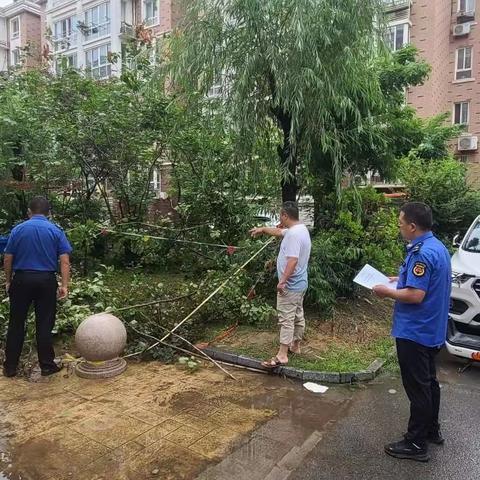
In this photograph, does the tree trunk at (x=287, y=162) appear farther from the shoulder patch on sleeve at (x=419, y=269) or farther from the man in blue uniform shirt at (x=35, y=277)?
the shoulder patch on sleeve at (x=419, y=269)

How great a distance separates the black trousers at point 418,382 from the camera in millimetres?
3646

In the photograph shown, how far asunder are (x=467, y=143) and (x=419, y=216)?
76.3ft

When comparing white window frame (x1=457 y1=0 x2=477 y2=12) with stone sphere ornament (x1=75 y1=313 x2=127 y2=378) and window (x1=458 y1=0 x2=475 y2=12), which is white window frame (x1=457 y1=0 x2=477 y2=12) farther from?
stone sphere ornament (x1=75 y1=313 x2=127 y2=378)

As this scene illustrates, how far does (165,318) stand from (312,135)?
3466mm

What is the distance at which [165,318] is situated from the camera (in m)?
6.42

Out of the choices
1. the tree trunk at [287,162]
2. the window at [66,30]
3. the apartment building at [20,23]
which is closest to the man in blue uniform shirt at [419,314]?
the tree trunk at [287,162]

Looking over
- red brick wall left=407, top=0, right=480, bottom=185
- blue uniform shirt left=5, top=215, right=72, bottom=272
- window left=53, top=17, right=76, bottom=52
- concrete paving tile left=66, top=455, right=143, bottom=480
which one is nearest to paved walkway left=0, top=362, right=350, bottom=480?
concrete paving tile left=66, top=455, right=143, bottom=480

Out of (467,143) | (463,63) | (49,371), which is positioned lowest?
(49,371)

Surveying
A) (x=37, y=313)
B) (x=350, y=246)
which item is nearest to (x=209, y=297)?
(x=37, y=313)

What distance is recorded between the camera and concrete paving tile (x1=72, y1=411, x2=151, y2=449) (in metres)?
3.90

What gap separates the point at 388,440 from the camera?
13.1 feet

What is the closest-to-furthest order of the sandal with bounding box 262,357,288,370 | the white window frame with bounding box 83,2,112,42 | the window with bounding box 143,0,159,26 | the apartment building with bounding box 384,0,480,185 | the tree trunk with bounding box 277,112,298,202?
the sandal with bounding box 262,357,288,370 → the tree trunk with bounding box 277,112,298,202 → the apartment building with bounding box 384,0,480,185 → the window with bounding box 143,0,159,26 → the white window frame with bounding box 83,2,112,42

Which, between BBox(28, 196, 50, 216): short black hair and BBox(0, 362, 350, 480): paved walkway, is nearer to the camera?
BBox(0, 362, 350, 480): paved walkway

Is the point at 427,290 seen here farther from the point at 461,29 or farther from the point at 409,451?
the point at 461,29
